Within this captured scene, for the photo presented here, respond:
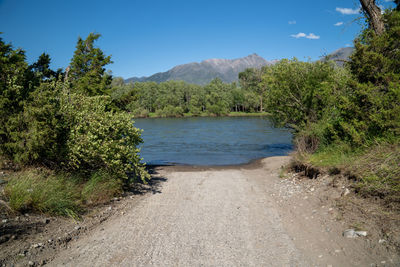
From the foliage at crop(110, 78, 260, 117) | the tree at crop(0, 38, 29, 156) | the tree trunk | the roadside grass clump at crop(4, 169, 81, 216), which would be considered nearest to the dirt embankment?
the roadside grass clump at crop(4, 169, 81, 216)

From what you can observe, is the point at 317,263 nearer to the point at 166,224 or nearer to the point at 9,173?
the point at 166,224

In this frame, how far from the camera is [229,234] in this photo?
7535 millimetres

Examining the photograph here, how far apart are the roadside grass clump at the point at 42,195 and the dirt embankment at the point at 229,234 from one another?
0.88 m

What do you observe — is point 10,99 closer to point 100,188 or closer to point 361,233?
point 100,188

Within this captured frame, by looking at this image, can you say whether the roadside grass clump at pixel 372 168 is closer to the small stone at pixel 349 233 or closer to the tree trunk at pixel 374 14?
the small stone at pixel 349 233

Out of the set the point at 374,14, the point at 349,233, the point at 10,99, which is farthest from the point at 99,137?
the point at 374,14

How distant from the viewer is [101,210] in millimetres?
9344

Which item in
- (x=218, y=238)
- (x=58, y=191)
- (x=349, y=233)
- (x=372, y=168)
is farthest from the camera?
(x=58, y=191)

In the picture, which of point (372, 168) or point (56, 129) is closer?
point (372, 168)

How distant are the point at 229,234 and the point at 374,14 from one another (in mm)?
11520

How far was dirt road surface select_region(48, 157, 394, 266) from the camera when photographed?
19.8 ft

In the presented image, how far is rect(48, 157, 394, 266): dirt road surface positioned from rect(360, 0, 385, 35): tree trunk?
28.3 feet

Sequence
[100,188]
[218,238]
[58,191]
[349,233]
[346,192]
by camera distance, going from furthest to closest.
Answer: [100,188]
[58,191]
[346,192]
[218,238]
[349,233]

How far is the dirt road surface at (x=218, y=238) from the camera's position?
6.02 meters
